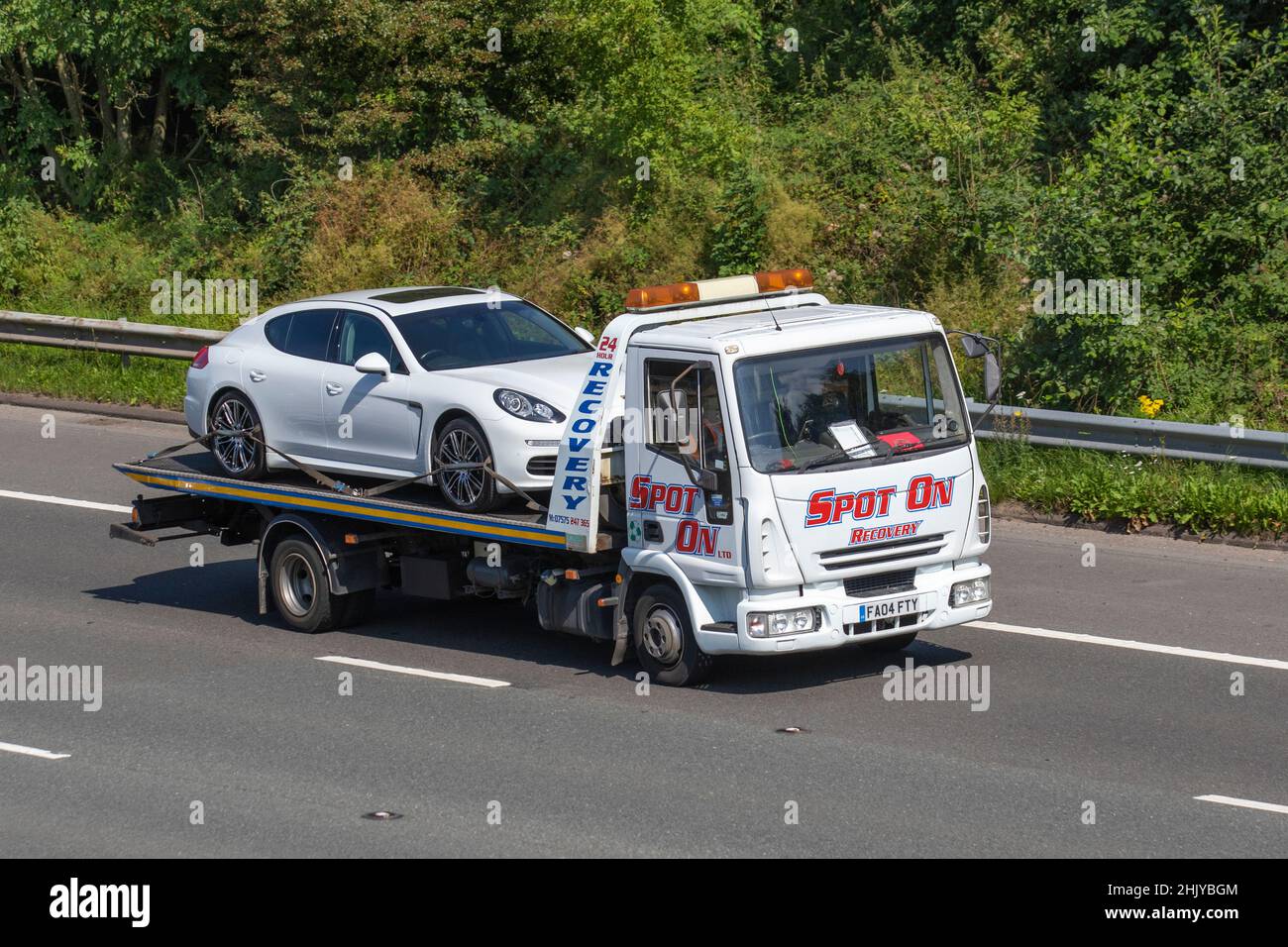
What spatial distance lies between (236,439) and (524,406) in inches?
114

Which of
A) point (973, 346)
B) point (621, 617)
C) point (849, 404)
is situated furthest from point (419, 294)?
point (973, 346)

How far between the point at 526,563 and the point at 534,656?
65 centimetres

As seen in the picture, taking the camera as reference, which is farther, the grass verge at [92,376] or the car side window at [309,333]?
the grass verge at [92,376]

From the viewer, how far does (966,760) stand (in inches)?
364

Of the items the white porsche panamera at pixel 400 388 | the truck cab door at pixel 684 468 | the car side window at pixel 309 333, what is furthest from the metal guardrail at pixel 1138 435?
the car side window at pixel 309 333

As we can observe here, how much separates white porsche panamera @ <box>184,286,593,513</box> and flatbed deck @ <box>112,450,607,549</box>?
0.17 meters

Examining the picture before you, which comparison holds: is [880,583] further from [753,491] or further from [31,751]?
[31,751]

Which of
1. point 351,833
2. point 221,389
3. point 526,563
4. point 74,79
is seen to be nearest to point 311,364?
point 221,389

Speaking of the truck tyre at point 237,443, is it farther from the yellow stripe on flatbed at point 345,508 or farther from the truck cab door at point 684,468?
the truck cab door at point 684,468

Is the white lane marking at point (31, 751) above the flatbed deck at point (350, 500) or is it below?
below

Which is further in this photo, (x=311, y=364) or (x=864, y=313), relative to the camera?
(x=311, y=364)

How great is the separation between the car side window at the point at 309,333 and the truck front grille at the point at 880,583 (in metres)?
4.68

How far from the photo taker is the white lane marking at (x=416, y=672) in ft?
36.8

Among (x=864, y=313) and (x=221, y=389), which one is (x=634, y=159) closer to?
(x=221, y=389)
